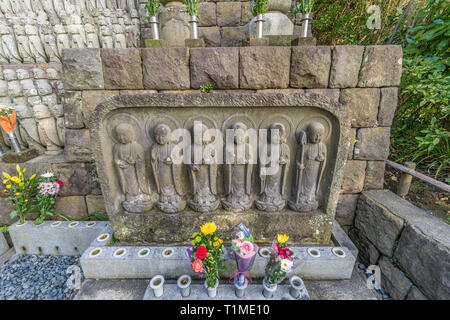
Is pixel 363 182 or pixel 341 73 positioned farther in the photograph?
pixel 363 182

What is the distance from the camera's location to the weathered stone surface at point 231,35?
3904mm

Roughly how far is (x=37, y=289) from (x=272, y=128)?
3.71 metres

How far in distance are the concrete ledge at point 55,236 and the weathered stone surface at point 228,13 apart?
463cm

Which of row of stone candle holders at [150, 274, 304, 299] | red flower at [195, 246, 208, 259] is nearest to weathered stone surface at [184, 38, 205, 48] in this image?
red flower at [195, 246, 208, 259]

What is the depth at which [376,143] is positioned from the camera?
2.83 m

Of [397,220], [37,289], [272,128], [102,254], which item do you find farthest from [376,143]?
[37,289]

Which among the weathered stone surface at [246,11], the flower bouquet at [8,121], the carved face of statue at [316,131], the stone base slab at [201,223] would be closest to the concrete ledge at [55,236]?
the stone base slab at [201,223]

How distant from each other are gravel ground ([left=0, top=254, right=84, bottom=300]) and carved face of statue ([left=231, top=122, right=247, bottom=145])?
282 centimetres

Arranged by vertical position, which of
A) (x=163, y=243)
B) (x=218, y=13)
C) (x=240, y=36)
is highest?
(x=218, y=13)

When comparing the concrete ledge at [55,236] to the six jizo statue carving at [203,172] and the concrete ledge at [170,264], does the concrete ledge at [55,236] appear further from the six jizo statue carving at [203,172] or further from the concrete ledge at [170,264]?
the six jizo statue carving at [203,172]

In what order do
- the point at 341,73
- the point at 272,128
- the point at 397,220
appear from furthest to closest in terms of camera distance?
the point at 341,73
the point at 397,220
the point at 272,128

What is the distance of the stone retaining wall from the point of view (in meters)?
2.48

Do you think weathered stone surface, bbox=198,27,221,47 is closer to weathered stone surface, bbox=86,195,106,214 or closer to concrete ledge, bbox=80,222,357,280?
weathered stone surface, bbox=86,195,106,214

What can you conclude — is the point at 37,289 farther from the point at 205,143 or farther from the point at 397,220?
the point at 397,220
